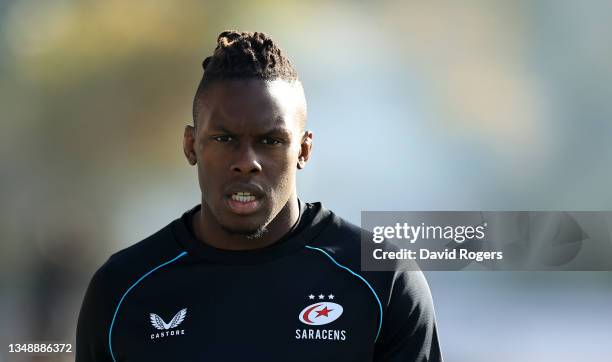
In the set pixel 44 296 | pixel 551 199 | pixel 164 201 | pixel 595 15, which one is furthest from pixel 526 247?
pixel 44 296

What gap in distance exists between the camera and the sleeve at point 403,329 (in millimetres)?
2238

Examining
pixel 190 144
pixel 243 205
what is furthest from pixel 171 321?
pixel 190 144

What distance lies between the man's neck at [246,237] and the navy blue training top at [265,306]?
0.02 metres

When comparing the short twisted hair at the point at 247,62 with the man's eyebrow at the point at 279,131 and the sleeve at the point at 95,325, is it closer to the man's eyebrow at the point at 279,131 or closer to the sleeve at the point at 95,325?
the man's eyebrow at the point at 279,131

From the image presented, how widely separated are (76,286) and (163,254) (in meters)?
1.96

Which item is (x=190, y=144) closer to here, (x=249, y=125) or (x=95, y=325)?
(x=249, y=125)

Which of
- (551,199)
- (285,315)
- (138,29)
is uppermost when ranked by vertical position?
(138,29)

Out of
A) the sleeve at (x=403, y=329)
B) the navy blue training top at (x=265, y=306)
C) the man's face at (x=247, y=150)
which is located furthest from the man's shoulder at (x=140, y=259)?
the sleeve at (x=403, y=329)

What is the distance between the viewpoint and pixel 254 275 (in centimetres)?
229

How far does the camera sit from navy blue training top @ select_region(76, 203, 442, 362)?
2215mm

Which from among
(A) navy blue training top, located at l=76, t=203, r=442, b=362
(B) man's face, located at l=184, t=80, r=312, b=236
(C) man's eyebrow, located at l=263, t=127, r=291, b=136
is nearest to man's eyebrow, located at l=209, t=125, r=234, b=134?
(B) man's face, located at l=184, t=80, r=312, b=236

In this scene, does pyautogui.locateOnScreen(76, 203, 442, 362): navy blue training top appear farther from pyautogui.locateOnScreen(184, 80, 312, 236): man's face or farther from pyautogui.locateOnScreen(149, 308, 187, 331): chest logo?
pyautogui.locateOnScreen(184, 80, 312, 236): man's face

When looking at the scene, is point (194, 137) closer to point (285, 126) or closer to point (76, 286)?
point (285, 126)

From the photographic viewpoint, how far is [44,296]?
423 centimetres
